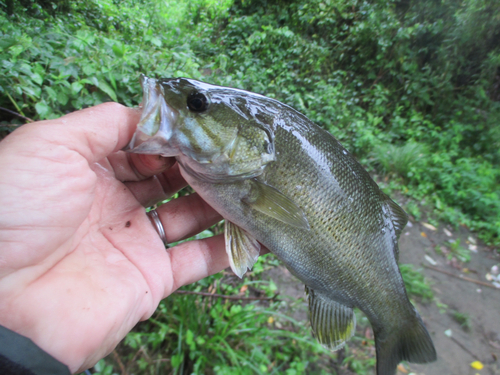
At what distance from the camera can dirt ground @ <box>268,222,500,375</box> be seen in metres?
2.88

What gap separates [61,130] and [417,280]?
13.0 ft

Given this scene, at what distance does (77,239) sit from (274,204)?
0.97m

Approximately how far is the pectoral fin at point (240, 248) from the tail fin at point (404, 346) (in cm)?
95

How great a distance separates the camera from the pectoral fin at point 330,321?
1719mm

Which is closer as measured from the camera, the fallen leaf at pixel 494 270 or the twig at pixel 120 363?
the twig at pixel 120 363

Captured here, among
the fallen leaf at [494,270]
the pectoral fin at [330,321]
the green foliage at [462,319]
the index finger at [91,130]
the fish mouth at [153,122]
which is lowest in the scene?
the green foliage at [462,319]

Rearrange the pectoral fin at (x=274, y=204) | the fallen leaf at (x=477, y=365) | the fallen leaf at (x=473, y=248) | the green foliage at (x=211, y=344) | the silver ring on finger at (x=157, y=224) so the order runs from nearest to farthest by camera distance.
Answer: the pectoral fin at (x=274, y=204), the silver ring on finger at (x=157, y=224), the green foliage at (x=211, y=344), the fallen leaf at (x=477, y=365), the fallen leaf at (x=473, y=248)

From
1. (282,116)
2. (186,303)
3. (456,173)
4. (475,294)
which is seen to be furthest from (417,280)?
(282,116)

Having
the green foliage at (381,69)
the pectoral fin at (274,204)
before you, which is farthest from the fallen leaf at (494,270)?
the pectoral fin at (274,204)

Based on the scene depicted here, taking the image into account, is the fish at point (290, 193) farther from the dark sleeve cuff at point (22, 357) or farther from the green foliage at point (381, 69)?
the green foliage at point (381, 69)

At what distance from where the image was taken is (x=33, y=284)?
42.4 inches

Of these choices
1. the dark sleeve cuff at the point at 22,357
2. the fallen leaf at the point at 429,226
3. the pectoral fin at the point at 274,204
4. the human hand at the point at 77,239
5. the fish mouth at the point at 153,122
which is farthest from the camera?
the fallen leaf at the point at 429,226

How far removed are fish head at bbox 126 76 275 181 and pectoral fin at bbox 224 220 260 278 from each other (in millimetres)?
370

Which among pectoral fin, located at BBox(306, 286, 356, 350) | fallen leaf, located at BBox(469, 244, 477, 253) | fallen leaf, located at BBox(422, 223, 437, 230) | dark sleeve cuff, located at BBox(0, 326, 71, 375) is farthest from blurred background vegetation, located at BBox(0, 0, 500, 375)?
dark sleeve cuff, located at BBox(0, 326, 71, 375)
